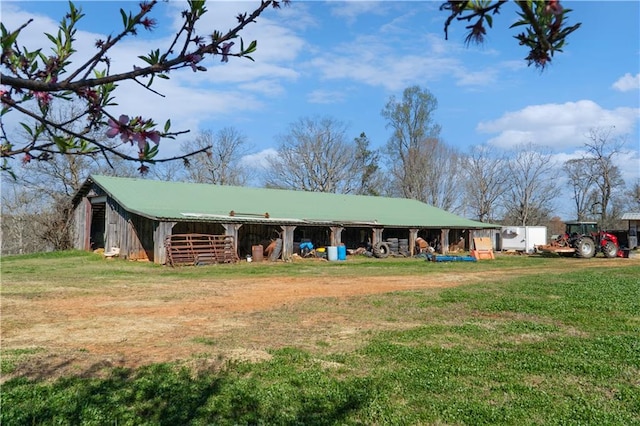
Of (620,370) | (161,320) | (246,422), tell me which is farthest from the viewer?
(161,320)

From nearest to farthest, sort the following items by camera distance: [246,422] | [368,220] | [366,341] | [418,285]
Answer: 1. [246,422]
2. [366,341]
3. [418,285]
4. [368,220]

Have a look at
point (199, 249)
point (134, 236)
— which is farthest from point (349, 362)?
point (134, 236)

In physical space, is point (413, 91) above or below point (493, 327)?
above

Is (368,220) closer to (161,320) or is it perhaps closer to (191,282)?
(191,282)

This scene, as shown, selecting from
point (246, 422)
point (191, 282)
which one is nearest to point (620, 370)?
point (246, 422)

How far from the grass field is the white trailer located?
89.9 feet

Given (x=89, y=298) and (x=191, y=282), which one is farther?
(x=191, y=282)

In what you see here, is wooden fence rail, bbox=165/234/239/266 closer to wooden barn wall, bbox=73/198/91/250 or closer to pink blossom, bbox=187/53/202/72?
wooden barn wall, bbox=73/198/91/250

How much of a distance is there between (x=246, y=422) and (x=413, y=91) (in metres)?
56.7

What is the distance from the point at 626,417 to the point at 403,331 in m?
4.11

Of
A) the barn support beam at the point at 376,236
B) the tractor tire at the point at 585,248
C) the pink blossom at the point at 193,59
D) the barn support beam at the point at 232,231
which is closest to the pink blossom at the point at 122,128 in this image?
the pink blossom at the point at 193,59

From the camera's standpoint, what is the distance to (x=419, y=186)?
186 feet

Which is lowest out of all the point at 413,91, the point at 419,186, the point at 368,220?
the point at 368,220

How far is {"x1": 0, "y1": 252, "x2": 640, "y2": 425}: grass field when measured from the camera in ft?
16.1
